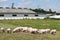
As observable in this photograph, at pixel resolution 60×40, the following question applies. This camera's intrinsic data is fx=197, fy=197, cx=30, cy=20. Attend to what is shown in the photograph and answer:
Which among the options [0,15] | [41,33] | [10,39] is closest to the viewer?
[10,39]

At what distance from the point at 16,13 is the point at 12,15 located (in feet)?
4.62

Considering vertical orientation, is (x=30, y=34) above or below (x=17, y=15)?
above

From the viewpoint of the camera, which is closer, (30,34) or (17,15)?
(30,34)

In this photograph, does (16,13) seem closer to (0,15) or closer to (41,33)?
(0,15)

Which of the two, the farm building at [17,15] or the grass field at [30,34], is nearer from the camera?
the grass field at [30,34]

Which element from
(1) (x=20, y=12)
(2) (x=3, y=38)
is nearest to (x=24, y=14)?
(1) (x=20, y=12)

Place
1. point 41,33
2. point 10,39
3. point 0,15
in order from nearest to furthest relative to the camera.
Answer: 1. point 10,39
2. point 41,33
3. point 0,15

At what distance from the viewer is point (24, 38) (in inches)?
680

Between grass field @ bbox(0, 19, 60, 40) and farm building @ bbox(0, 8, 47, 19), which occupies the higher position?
grass field @ bbox(0, 19, 60, 40)

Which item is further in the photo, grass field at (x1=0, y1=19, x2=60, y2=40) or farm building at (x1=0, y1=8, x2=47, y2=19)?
farm building at (x1=0, y1=8, x2=47, y2=19)

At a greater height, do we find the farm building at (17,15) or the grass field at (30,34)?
the grass field at (30,34)

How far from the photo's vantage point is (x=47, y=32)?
826 inches

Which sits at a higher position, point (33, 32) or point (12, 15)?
point (33, 32)

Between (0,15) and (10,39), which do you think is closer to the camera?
(10,39)
